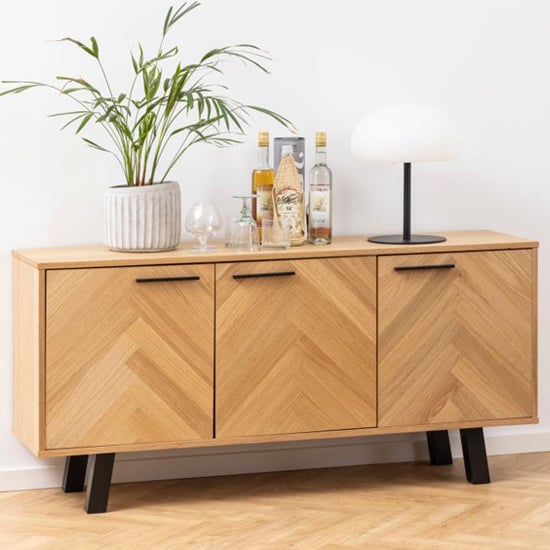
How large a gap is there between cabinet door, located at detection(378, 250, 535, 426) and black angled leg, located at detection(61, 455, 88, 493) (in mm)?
981

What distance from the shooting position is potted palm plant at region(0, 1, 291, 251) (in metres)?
3.54

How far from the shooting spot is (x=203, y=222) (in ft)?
11.9

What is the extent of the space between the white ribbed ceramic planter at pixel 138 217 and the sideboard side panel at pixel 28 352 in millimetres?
282

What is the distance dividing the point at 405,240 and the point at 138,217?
88 centimetres

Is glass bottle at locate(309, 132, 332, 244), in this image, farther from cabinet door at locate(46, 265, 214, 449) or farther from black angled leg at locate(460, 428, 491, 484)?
black angled leg at locate(460, 428, 491, 484)

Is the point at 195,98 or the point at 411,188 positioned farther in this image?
the point at 411,188

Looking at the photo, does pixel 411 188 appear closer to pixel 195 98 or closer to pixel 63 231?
pixel 195 98

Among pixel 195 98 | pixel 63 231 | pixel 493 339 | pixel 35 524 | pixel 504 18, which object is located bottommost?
pixel 35 524

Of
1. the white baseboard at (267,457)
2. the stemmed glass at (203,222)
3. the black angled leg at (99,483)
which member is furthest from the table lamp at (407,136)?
the black angled leg at (99,483)

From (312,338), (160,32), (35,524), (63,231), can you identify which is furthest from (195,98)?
(35,524)

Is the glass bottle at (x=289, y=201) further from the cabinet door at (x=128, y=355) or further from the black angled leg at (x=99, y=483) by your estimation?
the black angled leg at (x=99, y=483)

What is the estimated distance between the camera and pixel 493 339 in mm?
3801

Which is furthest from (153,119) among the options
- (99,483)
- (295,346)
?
(99,483)

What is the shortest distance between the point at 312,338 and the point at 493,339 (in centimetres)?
61
